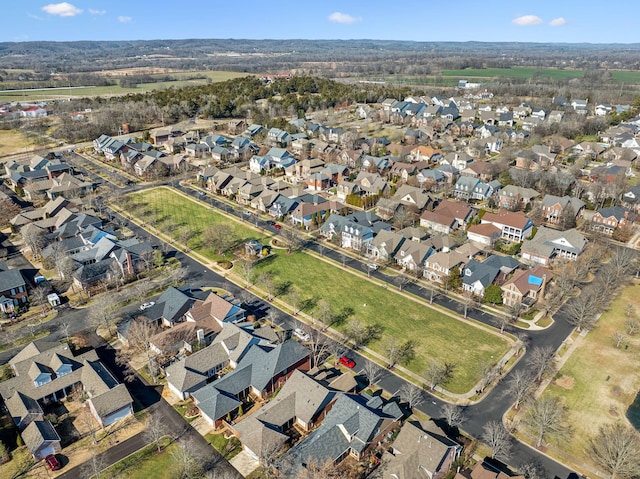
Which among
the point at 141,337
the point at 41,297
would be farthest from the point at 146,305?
the point at 41,297

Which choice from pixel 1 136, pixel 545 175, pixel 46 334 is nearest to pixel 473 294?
pixel 545 175

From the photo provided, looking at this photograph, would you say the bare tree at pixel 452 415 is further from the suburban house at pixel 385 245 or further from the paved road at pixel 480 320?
the suburban house at pixel 385 245

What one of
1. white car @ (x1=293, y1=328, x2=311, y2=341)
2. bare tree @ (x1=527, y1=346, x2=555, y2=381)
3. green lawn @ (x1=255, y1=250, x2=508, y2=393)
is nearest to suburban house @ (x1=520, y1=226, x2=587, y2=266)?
bare tree @ (x1=527, y1=346, x2=555, y2=381)

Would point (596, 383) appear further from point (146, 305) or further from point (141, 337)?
point (146, 305)

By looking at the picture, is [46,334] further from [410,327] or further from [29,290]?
[410,327]

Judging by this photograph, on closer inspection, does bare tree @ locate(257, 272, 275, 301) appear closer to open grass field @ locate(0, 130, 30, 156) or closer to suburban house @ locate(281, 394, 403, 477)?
suburban house @ locate(281, 394, 403, 477)

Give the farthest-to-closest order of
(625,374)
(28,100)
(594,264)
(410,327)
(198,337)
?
(28,100), (594,264), (410,327), (198,337), (625,374)
